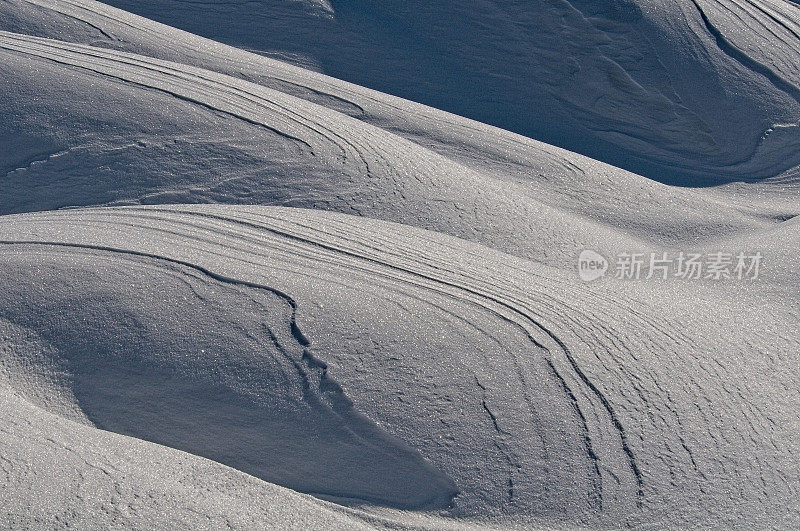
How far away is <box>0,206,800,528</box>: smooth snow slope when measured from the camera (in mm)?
1926

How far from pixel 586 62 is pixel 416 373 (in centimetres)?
263

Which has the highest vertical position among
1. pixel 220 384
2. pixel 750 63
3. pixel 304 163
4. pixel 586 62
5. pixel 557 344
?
pixel 750 63

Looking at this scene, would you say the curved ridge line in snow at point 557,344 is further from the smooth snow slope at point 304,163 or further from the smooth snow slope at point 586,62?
the smooth snow slope at point 586,62

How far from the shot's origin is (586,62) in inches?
161

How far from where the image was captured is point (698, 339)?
234 cm

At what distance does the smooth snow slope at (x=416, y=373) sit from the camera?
1.93 m

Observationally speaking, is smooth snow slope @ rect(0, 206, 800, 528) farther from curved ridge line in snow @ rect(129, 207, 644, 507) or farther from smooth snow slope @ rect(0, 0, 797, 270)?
smooth snow slope @ rect(0, 0, 797, 270)

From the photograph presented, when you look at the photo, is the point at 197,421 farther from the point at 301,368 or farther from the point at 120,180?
the point at 120,180

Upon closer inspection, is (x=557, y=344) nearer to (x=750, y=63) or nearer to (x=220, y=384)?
(x=220, y=384)

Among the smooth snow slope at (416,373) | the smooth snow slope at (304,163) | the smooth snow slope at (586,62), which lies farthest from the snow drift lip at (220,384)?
the smooth snow slope at (586,62)

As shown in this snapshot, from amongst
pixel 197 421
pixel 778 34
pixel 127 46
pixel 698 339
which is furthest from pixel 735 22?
pixel 197 421

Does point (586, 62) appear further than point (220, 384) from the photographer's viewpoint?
Yes

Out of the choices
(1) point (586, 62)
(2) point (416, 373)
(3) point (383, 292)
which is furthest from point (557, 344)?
(1) point (586, 62)

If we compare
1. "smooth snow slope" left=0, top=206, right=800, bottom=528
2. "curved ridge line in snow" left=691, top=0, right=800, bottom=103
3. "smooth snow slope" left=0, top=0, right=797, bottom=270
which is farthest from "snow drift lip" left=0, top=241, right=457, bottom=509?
"curved ridge line in snow" left=691, top=0, right=800, bottom=103
